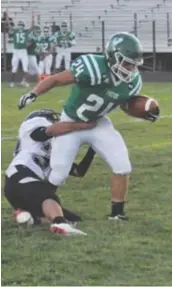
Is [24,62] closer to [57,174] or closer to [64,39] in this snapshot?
[64,39]

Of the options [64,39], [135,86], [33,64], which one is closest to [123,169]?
[135,86]

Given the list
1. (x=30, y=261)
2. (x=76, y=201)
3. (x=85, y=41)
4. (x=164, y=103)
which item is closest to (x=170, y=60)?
(x=85, y=41)

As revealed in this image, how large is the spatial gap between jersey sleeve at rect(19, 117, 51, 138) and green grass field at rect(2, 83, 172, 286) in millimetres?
635

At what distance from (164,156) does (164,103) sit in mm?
6399

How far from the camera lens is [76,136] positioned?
589 cm

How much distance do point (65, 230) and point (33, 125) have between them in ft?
2.99

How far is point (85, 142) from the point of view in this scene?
5922 millimetres

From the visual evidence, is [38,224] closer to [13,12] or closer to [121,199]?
[121,199]

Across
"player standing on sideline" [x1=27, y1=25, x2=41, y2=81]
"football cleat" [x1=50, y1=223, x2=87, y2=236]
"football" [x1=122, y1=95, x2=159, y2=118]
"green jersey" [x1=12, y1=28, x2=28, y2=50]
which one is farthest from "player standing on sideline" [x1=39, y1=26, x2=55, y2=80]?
"football cleat" [x1=50, y1=223, x2=87, y2=236]

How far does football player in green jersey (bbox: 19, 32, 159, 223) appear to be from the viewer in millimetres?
5676

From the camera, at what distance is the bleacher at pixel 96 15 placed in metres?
27.8

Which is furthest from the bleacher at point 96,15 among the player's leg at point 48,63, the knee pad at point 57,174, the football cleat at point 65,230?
the football cleat at point 65,230

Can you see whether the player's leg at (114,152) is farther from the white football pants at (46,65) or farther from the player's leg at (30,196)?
the white football pants at (46,65)

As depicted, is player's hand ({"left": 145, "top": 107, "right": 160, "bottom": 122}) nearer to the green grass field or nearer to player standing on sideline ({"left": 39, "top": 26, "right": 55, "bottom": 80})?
the green grass field
